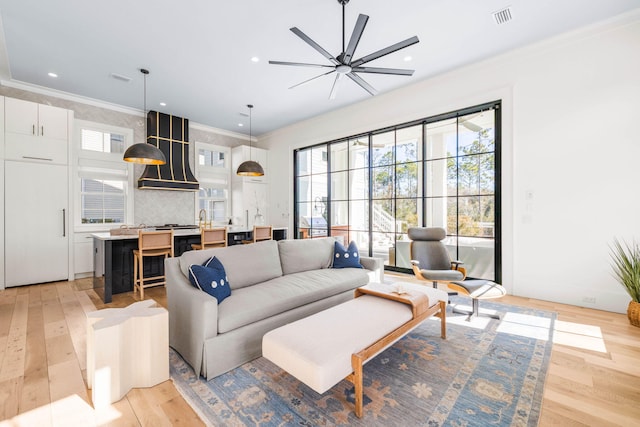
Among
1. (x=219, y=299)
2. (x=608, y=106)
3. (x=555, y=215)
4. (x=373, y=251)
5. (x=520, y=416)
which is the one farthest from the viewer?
(x=373, y=251)

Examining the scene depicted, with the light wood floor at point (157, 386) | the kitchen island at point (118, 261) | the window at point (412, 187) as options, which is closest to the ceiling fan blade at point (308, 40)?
the window at point (412, 187)

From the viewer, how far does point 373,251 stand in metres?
5.49

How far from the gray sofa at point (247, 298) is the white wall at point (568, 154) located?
2.25 metres

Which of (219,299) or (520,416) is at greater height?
(219,299)

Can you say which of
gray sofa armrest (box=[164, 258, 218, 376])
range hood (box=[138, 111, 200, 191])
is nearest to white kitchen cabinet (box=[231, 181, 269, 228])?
range hood (box=[138, 111, 200, 191])

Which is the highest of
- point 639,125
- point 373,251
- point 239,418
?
point 639,125

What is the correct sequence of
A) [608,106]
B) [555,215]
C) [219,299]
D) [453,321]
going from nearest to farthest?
[219,299] → [453,321] → [608,106] → [555,215]

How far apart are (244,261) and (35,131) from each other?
4.36m

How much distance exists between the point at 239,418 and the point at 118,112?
20.4 feet

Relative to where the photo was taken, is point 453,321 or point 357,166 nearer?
point 453,321

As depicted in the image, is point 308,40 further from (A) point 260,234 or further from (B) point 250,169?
(A) point 260,234

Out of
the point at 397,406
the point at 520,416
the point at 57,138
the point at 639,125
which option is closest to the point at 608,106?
the point at 639,125

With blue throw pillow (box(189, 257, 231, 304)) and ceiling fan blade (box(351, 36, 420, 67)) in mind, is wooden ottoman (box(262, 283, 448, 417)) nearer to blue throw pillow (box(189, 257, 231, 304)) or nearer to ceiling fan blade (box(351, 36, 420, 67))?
blue throw pillow (box(189, 257, 231, 304))

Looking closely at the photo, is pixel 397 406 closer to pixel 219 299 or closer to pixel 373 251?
pixel 219 299
